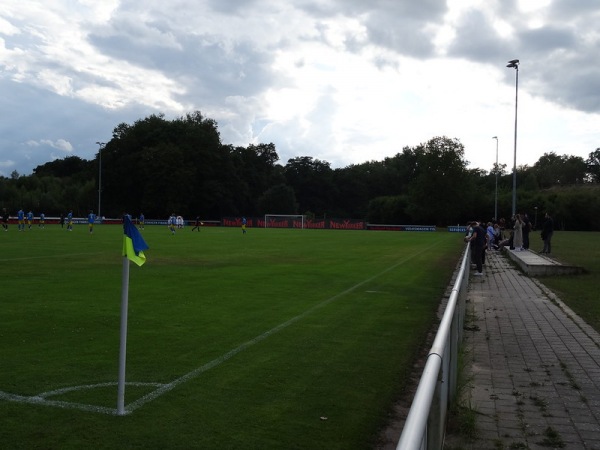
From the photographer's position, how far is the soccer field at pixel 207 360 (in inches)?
205

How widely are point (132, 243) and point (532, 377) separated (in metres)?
4.85

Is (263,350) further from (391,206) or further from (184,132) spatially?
(391,206)

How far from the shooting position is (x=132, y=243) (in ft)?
18.8

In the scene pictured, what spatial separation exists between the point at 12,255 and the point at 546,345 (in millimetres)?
20544

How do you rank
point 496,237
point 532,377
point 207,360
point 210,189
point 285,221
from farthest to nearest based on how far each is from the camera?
point 210,189
point 285,221
point 496,237
point 207,360
point 532,377

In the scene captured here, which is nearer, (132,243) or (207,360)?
(132,243)

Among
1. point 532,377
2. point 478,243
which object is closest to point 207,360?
point 532,377

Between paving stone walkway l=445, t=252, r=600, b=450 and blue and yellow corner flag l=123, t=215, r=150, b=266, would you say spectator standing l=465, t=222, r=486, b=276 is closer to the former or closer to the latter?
paving stone walkway l=445, t=252, r=600, b=450

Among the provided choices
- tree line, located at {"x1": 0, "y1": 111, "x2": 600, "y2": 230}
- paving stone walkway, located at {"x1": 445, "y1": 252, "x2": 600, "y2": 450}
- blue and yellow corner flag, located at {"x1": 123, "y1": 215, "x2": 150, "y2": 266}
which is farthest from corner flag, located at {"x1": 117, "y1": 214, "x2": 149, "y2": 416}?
tree line, located at {"x1": 0, "y1": 111, "x2": 600, "y2": 230}

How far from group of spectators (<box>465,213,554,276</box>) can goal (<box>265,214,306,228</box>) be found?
5069cm

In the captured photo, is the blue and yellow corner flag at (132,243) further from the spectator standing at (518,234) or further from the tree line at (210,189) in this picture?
the tree line at (210,189)

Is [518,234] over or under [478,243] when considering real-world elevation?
over

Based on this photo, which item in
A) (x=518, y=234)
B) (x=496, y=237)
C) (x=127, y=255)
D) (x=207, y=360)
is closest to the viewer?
(x=127, y=255)

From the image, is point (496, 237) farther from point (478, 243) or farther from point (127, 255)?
point (127, 255)
